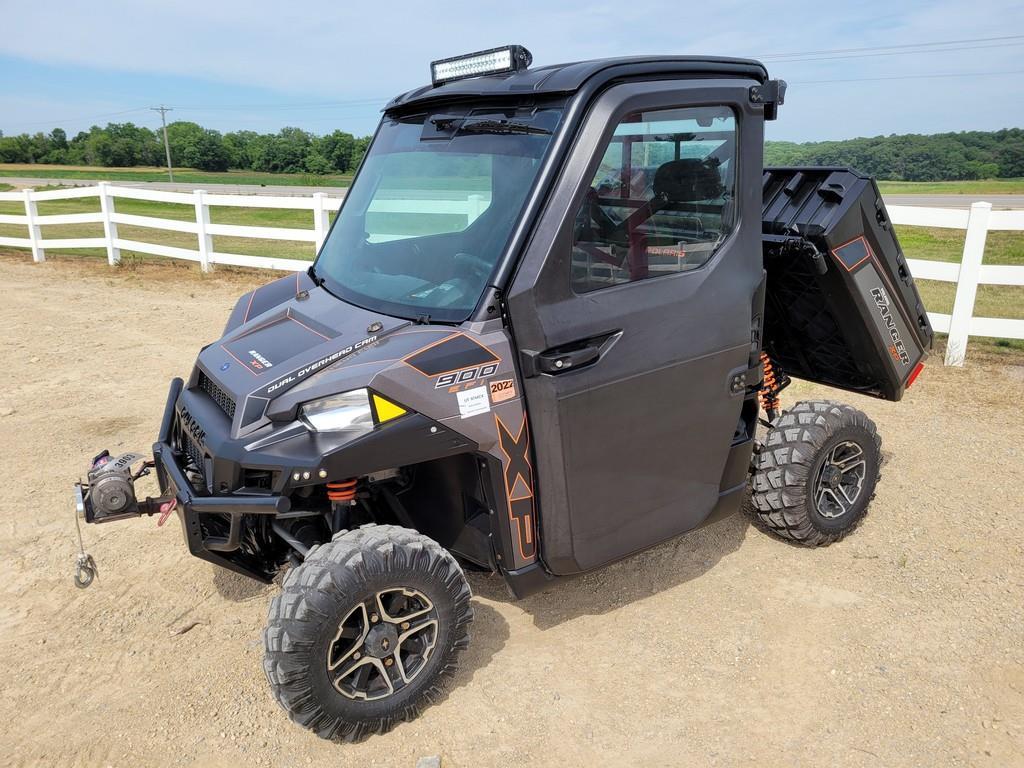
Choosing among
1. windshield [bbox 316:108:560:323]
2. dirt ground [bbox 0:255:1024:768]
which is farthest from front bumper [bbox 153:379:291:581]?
windshield [bbox 316:108:560:323]

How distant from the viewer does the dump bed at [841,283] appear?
13.5ft

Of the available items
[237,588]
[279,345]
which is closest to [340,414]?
[279,345]

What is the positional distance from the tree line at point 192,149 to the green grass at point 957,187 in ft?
117

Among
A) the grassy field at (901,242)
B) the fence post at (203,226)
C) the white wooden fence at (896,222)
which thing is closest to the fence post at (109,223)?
the white wooden fence at (896,222)

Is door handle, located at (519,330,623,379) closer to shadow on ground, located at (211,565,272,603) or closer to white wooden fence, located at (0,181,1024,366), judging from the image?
white wooden fence, located at (0,181,1024,366)

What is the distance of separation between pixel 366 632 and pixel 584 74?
2261 millimetres

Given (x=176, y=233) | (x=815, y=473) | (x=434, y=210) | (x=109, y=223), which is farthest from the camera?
(x=176, y=233)

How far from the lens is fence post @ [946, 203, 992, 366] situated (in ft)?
25.0

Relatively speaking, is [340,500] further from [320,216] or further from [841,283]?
[320,216]

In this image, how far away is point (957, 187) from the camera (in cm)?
4350

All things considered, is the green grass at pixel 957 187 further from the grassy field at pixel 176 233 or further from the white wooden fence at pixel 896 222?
the white wooden fence at pixel 896 222

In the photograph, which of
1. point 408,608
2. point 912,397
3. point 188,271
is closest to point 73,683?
point 408,608

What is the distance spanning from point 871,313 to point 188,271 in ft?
41.4

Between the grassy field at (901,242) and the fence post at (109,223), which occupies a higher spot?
the fence post at (109,223)
